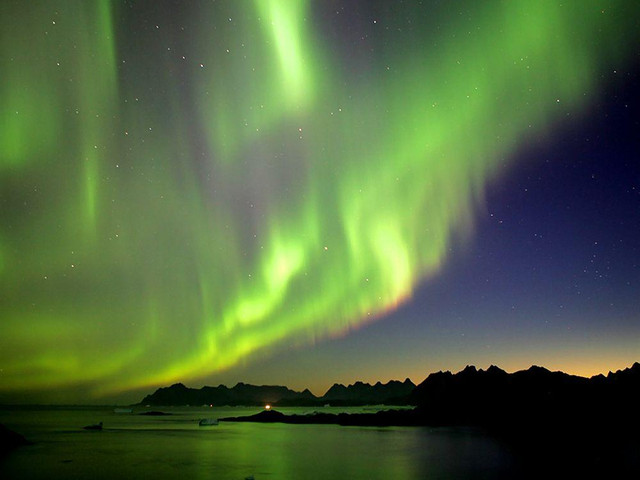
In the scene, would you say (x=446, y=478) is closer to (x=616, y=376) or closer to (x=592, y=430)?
(x=592, y=430)

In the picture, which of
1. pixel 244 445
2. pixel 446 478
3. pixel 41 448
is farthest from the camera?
pixel 244 445

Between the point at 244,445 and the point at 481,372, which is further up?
the point at 481,372

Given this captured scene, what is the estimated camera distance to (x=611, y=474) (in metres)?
33.9

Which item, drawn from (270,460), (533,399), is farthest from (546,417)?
(270,460)

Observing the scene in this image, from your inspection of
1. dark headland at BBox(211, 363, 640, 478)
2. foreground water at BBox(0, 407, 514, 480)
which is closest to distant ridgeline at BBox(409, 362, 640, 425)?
dark headland at BBox(211, 363, 640, 478)

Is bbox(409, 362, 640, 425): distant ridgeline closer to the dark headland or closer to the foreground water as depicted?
the dark headland

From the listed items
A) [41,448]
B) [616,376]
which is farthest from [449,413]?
[41,448]

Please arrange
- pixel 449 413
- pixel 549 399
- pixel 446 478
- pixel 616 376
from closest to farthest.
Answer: pixel 446 478 < pixel 616 376 < pixel 549 399 < pixel 449 413

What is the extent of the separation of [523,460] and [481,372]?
98295mm

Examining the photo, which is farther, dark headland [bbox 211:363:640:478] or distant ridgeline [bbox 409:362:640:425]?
distant ridgeline [bbox 409:362:640:425]

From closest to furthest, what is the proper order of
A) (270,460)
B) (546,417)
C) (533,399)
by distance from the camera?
(270,460) < (546,417) < (533,399)

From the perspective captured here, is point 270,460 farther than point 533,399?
No

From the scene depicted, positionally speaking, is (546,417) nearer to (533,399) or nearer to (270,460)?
(533,399)

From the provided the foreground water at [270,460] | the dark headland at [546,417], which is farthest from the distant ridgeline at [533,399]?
the foreground water at [270,460]
